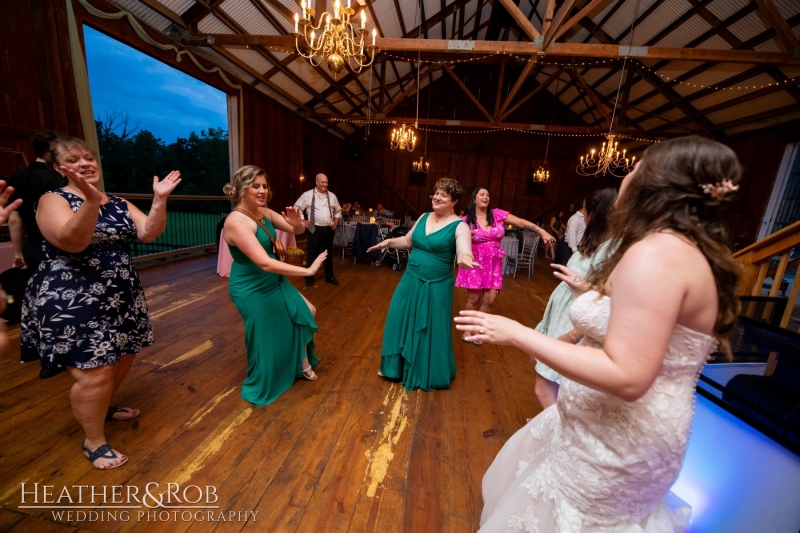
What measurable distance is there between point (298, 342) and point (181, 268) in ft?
13.7

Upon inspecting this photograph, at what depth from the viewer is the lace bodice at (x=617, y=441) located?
833mm

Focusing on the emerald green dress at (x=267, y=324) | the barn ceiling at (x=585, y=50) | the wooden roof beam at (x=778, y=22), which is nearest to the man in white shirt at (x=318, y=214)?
the barn ceiling at (x=585, y=50)

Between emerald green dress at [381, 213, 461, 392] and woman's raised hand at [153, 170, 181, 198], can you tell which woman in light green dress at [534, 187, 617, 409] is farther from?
woman's raised hand at [153, 170, 181, 198]

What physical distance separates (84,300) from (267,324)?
0.91m

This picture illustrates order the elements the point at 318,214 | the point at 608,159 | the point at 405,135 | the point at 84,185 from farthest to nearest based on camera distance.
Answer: the point at 405,135 < the point at 608,159 < the point at 318,214 < the point at 84,185

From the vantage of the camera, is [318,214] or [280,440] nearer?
[280,440]

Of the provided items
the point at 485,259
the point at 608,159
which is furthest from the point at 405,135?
the point at 485,259

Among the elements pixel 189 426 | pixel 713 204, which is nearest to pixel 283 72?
pixel 189 426

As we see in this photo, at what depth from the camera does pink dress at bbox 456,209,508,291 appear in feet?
10.8

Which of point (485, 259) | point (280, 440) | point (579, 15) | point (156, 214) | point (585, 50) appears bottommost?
point (280, 440)

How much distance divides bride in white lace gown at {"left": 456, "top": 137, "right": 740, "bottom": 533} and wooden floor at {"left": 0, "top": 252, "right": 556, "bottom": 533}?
78 centimetres

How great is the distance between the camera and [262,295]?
2.13m

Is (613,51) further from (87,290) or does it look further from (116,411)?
(116,411)

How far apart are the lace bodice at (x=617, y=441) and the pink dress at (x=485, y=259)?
2.29 metres
